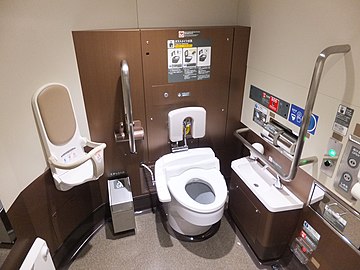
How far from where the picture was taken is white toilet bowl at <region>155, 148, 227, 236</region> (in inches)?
74.1

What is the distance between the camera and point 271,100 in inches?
69.8

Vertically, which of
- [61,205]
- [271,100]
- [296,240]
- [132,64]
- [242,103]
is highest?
[132,64]

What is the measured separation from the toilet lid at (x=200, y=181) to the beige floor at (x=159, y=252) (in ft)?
1.55

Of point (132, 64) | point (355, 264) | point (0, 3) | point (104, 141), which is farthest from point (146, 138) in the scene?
point (355, 264)

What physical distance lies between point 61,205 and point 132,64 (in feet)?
3.71

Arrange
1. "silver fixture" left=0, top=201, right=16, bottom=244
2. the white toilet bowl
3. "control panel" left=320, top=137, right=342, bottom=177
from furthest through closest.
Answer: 1. the white toilet bowl
2. "control panel" left=320, top=137, right=342, bottom=177
3. "silver fixture" left=0, top=201, right=16, bottom=244

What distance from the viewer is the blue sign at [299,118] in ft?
4.72

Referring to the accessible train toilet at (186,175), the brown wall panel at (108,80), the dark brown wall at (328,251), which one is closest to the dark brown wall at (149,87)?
the brown wall panel at (108,80)

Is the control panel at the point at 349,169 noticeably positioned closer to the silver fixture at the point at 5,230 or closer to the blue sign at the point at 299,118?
the blue sign at the point at 299,118

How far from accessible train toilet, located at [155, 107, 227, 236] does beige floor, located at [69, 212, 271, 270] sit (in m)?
0.13

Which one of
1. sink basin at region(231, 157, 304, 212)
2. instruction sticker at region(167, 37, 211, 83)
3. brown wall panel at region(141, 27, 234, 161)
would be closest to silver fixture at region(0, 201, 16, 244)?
brown wall panel at region(141, 27, 234, 161)

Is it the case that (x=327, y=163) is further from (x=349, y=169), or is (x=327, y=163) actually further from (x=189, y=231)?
(x=189, y=231)

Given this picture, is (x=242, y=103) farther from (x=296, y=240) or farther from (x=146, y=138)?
(x=296, y=240)

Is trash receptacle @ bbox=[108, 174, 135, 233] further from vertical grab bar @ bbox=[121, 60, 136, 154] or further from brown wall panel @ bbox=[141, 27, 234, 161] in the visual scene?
vertical grab bar @ bbox=[121, 60, 136, 154]
